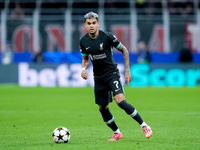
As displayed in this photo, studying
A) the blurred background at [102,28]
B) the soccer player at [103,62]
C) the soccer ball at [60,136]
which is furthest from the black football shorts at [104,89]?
the blurred background at [102,28]

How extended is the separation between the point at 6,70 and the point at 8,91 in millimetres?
2921

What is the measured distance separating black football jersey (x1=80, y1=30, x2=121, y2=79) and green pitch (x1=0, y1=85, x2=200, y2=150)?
120 centimetres

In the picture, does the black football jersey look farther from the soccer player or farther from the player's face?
the player's face

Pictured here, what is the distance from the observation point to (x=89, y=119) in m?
11.7

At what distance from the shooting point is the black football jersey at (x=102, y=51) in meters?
8.16

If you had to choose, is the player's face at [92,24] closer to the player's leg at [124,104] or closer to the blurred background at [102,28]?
the player's leg at [124,104]

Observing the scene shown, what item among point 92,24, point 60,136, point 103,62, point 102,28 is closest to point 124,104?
point 103,62

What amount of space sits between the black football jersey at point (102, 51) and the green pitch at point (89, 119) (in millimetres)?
1199

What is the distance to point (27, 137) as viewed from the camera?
852 centimetres

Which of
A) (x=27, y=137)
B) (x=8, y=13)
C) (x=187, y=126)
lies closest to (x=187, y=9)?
(x=8, y=13)

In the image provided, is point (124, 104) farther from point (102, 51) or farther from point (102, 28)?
point (102, 28)

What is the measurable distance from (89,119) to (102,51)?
389 cm

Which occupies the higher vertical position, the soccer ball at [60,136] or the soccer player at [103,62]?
the soccer player at [103,62]

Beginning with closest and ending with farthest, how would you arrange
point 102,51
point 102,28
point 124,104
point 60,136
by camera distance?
point 60,136 < point 124,104 < point 102,51 < point 102,28
